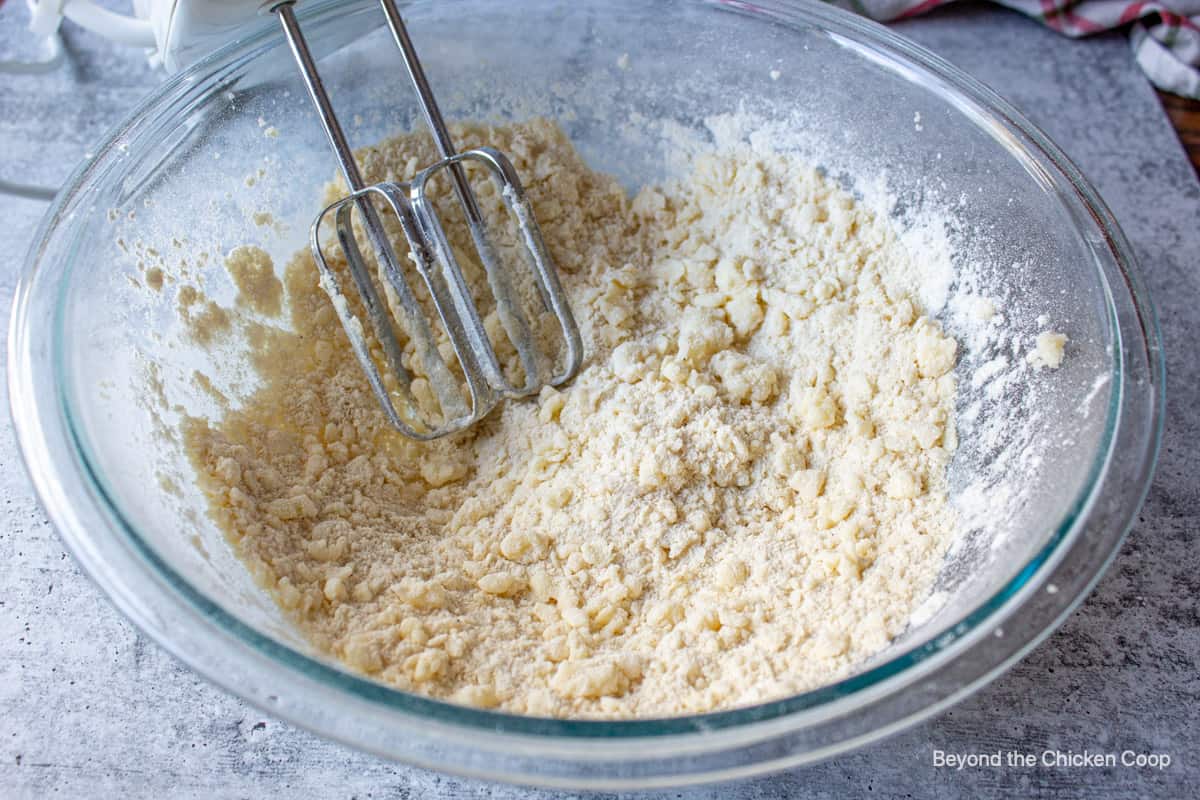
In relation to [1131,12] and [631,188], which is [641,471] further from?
[1131,12]

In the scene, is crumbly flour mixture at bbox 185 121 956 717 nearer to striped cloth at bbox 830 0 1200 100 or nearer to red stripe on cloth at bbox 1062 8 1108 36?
striped cloth at bbox 830 0 1200 100

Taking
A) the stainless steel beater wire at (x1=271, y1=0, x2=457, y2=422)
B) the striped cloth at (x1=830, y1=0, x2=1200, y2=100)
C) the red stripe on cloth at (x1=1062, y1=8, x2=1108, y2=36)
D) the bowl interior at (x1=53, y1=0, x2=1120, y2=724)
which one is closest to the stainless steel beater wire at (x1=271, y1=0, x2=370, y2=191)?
the stainless steel beater wire at (x1=271, y1=0, x2=457, y2=422)

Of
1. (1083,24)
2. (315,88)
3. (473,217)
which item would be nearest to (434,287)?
(473,217)

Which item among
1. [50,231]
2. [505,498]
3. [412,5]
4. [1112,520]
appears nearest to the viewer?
[1112,520]

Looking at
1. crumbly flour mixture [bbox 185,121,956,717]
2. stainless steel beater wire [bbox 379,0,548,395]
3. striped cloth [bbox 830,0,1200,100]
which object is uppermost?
striped cloth [bbox 830,0,1200,100]

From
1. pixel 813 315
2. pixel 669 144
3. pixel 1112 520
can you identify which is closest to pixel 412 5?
pixel 669 144

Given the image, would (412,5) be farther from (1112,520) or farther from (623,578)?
(1112,520)

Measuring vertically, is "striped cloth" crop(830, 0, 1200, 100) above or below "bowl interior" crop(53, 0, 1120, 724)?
above
